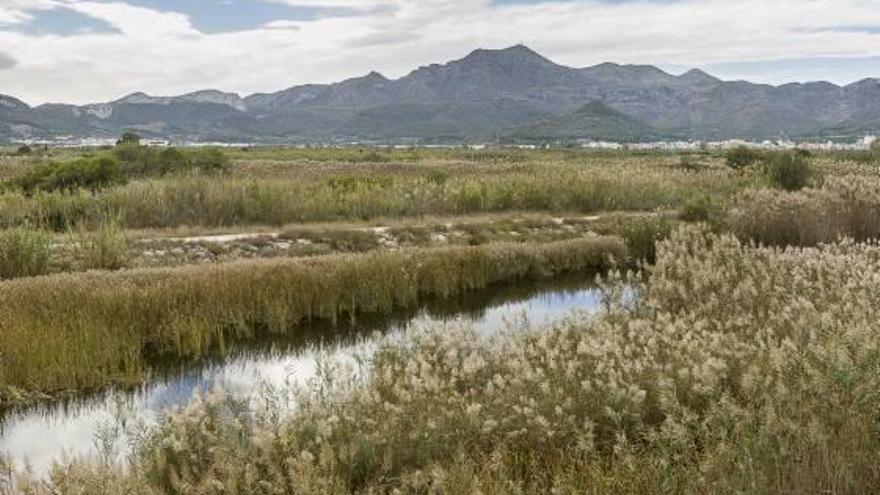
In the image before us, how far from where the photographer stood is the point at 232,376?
11.6 metres

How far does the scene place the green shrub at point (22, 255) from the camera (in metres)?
16.1

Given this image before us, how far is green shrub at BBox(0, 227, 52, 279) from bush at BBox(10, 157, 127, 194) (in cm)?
1322

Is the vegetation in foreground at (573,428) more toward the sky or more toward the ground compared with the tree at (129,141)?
more toward the ground

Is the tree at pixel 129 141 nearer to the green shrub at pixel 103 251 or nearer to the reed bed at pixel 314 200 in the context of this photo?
the reed bed at pixel 314 200

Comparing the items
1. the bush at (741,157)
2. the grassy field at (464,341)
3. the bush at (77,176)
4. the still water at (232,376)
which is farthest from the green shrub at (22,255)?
the bush at (741,157)

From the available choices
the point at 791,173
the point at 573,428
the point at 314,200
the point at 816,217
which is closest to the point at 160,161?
the point at 314,200

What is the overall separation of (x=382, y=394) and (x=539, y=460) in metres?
2.38

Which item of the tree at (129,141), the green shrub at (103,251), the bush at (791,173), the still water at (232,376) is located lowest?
the still water at (232,376)

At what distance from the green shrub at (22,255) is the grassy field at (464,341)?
0.04m

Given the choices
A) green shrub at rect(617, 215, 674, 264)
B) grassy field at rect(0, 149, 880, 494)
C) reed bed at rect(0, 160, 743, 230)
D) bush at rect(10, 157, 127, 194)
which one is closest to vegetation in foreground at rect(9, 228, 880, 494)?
grassy field at rect(0, 149, 880, 494)

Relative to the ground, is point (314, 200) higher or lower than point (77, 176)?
lower

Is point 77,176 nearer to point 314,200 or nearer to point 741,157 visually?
point 314,200

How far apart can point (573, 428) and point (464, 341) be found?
2.75 metres

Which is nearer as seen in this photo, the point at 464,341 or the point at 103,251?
the point at 464,341
